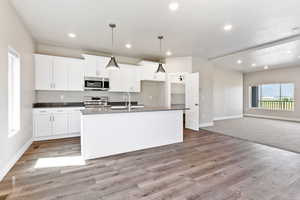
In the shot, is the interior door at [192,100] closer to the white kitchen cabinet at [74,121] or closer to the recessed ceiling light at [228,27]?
the recessed ceiling light at [228,27]

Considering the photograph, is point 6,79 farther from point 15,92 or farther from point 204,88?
→ point 204,88

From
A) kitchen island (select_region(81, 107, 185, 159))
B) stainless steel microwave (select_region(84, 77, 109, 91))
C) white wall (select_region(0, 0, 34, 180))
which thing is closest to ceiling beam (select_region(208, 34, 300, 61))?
kitchen island (select_region(81, 107, 185, 159))

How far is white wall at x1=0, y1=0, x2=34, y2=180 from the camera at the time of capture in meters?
2.31

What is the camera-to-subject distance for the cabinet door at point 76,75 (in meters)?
4.68

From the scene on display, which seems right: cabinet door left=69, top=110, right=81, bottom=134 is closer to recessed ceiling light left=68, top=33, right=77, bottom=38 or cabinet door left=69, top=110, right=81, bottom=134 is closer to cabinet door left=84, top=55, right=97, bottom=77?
cabinet door left=84, top=55, right=97, bottom=77

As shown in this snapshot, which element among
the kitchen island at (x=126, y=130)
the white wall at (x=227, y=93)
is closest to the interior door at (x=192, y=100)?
the kitchen island at (x=126, y=130)

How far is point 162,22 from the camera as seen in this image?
3256 mm

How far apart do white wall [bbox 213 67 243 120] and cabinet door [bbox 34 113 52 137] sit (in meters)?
7.53

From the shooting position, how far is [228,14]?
292cm

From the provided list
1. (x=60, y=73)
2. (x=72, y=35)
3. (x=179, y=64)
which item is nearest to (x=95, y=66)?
(x=60, y=73)

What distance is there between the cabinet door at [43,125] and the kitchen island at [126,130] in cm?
191

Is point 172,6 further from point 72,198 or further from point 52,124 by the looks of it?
point 52,124

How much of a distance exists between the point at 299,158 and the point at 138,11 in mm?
4474

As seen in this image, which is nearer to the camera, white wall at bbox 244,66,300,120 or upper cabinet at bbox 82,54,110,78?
upper cabinet at bbox 82,54,110,78
